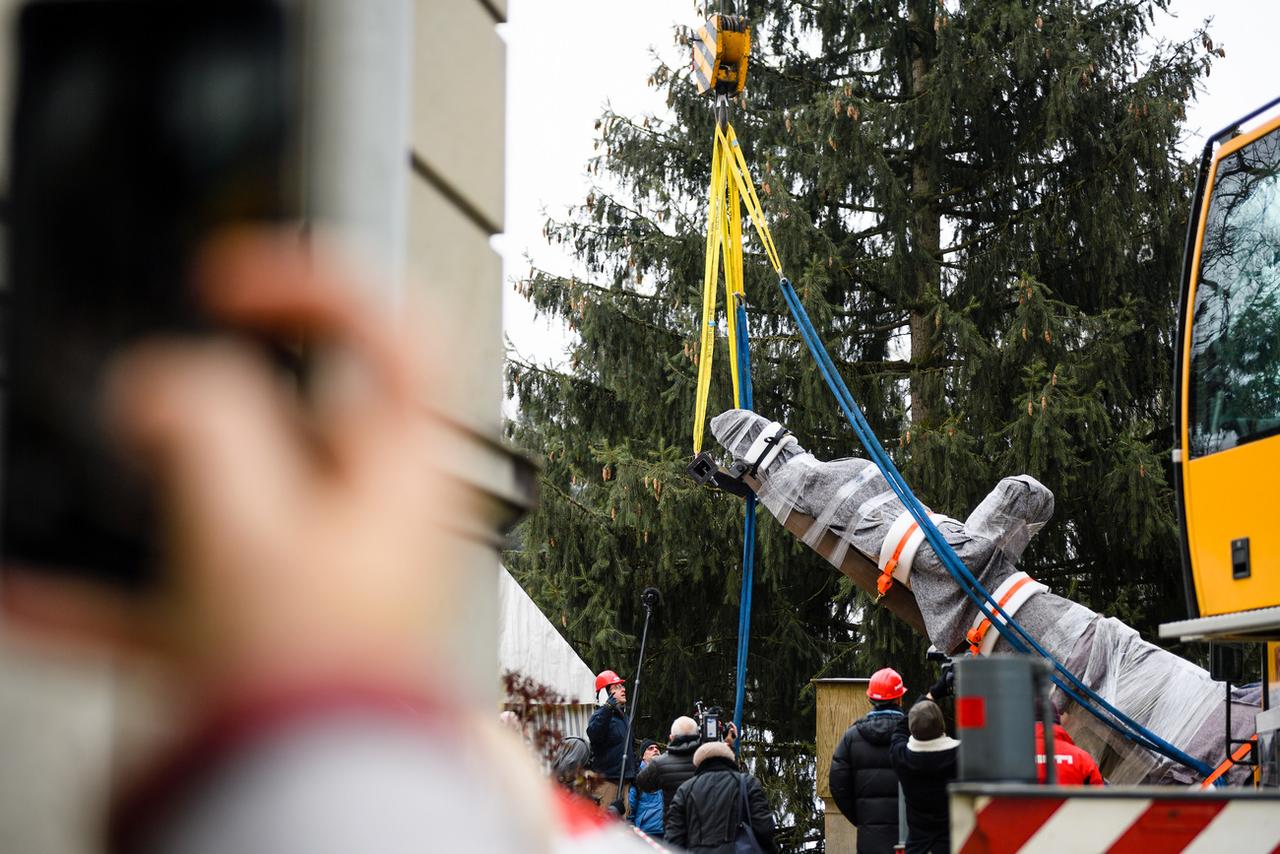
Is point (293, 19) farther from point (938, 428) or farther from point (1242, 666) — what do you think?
point (938, 428)

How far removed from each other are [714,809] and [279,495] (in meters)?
6.74

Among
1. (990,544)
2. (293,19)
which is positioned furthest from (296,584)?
(990,544)

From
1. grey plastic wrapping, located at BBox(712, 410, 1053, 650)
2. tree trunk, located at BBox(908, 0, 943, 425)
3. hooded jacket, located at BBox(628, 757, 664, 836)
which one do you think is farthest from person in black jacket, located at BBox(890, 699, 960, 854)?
tree trunk, located at BBox(908, 0, 943, 425)

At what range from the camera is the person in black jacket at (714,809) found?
720 centimetres

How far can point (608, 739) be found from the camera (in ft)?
29.4

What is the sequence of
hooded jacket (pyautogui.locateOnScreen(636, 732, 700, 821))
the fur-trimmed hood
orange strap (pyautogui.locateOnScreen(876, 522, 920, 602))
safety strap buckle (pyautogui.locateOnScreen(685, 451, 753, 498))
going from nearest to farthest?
orange strap (pyautogui.locateOnScreen(876, 522, 920, 602)) < the fur-trimmed hood < safety strap buckle (pyautogui.locateOnScreen(685, 451, 753, 498)) < hooded jacket (pyautogui.locateOnScreen(636, 732, 700, 821))

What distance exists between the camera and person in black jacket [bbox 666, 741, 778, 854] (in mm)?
7199

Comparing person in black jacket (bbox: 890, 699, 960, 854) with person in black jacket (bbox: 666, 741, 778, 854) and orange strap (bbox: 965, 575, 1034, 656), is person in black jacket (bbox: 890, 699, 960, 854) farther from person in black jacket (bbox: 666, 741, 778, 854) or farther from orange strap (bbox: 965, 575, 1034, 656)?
person in black jacket (bbox: 666, 741, 778, 854)

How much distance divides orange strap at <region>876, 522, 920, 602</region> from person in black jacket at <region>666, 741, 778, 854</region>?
121cm

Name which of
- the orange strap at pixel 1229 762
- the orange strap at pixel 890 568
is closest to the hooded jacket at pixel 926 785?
the orange strap at pixel 890 568

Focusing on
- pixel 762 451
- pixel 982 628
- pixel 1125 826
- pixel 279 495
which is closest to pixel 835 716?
pixel 762 451

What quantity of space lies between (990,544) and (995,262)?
9.48m

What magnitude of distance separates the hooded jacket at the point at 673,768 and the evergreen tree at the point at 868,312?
21.5 feet

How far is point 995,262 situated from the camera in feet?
51.2
